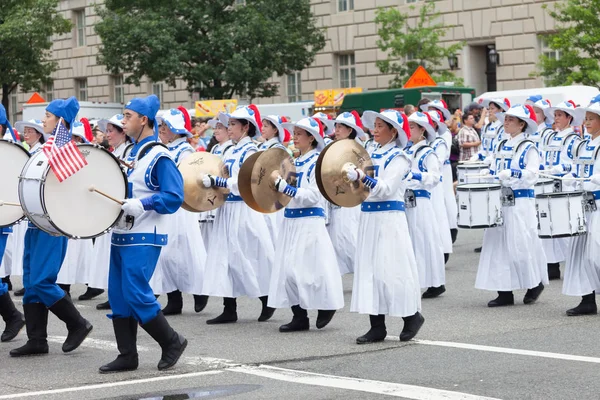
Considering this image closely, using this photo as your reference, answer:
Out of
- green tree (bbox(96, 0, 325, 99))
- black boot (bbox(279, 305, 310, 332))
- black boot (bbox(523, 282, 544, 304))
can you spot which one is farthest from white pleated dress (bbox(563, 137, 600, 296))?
green tree (bbox(96, 0, 325, 99))

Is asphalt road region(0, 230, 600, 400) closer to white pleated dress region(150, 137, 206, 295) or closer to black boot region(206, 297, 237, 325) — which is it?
black boot region(206, 297, 237, 325)

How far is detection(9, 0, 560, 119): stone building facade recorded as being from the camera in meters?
34.4

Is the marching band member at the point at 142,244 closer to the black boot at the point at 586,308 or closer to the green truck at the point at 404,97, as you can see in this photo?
the black boot at the point at 586,308

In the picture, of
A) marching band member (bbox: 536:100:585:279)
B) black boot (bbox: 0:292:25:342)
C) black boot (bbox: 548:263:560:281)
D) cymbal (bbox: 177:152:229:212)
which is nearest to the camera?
black boot (bbox: 0:292:25:342)

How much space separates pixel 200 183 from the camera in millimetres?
11555

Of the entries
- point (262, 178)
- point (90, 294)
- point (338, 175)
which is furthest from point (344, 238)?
point (338, 175)

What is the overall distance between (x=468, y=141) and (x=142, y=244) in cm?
1214

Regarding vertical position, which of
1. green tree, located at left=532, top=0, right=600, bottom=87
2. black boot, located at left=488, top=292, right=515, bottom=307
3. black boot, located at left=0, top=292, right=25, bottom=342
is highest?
green tree, located at left=532, top=0, right=600, bottom=87

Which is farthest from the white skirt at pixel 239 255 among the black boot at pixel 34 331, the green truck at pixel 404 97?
the green truck at pixel 404 97

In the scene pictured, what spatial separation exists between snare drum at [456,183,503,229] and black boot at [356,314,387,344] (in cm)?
227

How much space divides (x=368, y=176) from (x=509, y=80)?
25.4m

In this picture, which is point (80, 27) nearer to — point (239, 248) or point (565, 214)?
point (239, 248)

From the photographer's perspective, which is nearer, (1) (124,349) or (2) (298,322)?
(1) (124,349)

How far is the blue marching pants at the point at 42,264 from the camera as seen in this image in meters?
10.0
